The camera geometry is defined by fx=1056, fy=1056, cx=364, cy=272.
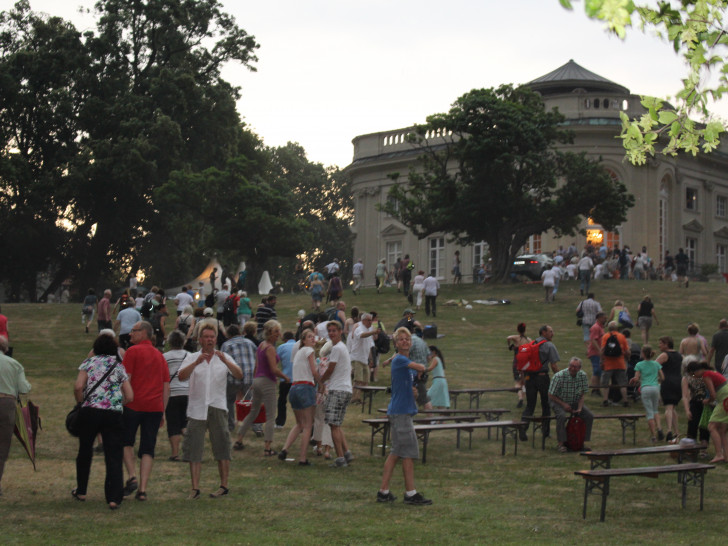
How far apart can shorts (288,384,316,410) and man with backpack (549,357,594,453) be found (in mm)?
3943

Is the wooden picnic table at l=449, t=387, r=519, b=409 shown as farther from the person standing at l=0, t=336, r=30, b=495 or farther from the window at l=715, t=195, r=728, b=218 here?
the window at l=715, t=195, r=728, b=218

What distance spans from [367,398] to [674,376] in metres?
6.36

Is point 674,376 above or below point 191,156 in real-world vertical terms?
below

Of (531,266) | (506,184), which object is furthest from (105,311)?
(531,266)

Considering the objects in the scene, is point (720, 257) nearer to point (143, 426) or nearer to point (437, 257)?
point (437, 257)

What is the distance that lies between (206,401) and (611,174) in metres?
40.0

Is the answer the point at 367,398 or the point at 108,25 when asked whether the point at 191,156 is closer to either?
the point at 108,25

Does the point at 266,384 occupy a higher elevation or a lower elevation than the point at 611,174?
lower

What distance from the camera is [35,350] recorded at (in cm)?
2656

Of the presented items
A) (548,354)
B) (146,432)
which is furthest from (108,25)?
(146,432)

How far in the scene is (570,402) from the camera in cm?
1523

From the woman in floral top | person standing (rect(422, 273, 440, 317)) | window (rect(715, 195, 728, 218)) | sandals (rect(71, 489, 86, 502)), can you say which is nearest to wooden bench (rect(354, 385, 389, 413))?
sandals (rect(71, 489, 86, 502))

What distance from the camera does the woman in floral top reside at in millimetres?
10250

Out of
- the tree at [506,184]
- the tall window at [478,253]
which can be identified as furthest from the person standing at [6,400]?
the tall window at [478,253]
